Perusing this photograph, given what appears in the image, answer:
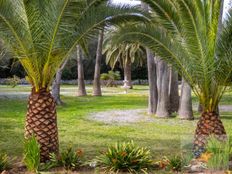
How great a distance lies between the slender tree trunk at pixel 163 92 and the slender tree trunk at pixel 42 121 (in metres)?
9.53

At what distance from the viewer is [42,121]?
7.66 metres

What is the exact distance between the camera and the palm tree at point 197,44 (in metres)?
8.21

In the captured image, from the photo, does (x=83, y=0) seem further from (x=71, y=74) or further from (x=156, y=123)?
(x=71, y=74)

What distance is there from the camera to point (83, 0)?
Answer: 7.52 meters

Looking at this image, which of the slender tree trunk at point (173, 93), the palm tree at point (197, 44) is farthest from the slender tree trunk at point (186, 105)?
the palm tree at point (197, 44)

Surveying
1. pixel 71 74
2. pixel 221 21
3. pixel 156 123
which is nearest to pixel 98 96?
pixel 156 123

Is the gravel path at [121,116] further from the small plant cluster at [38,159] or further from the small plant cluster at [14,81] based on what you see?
the small plant cluster at [14,81]

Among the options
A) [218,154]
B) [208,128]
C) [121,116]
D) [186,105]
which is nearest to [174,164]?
[218,154]

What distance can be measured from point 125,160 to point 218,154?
63.7 inches

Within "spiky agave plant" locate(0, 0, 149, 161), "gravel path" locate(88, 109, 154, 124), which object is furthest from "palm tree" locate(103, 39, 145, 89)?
"spiky agave plant" locate(0, 0, 149, 161)

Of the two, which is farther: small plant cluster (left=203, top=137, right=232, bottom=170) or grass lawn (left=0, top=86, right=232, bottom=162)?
grass lawn (left=0, top=86, right=232, bottom=162)

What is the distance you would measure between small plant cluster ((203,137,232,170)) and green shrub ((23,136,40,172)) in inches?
110

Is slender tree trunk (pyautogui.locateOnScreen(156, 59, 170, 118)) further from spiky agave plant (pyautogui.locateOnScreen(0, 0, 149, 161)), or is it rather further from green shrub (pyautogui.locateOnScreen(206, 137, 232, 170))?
green shrub (pyautogui.locateOnScreen(206, 137, 232, 170))

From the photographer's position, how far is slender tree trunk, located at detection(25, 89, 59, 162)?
7.66 m
